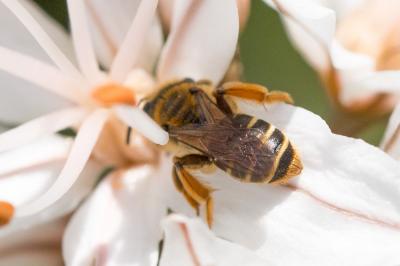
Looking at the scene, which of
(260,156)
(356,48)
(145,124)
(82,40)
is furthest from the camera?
(356,48)

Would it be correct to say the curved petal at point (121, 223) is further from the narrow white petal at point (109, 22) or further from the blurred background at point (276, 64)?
the blurred background at point (276, 64)

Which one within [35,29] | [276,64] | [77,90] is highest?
[35,29]

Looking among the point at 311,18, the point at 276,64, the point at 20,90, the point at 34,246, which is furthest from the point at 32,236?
the point at 276,64

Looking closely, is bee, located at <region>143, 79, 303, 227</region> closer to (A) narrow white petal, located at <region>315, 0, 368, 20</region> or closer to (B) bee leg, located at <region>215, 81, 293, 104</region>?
(B) bee leg, located at <region>215, 81, 293, 104</region>

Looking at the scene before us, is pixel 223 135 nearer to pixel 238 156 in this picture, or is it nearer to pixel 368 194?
pixel 238 156

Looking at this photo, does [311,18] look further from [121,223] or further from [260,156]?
[121,223]

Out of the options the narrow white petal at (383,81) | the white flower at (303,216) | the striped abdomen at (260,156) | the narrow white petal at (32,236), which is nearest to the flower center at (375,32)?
the narrow white petal at (383,81)

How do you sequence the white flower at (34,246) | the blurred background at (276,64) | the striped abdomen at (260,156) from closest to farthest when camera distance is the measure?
the striped abdomen at (260,156), the white flower at (34,246), the blurred background at (276,64)
